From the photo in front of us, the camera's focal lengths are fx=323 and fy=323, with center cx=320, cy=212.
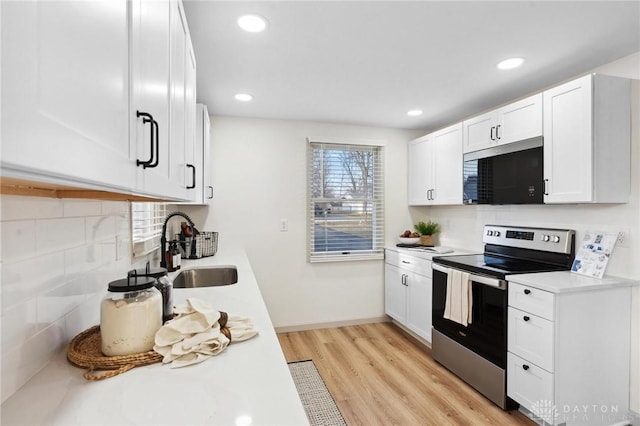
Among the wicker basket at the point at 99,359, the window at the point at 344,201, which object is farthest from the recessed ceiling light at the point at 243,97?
the wicker basket at the point at 99,359

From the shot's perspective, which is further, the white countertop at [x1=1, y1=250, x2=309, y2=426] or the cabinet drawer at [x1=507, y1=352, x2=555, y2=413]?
the cabinet drawer at [x1=507, y1=352, x2=555, y2=413]

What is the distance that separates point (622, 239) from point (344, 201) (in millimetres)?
2400

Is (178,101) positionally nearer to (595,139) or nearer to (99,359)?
(99,359)

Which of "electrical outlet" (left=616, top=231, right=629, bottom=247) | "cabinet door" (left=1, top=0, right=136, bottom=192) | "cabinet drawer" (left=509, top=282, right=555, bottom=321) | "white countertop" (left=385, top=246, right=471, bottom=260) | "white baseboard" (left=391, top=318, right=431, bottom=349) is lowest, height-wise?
"white baseboard" (left=391, top=318, right=431, bottom=349)

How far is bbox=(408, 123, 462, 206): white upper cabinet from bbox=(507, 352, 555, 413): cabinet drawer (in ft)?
4.92

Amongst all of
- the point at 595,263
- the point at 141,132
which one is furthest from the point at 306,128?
the point at 141,132

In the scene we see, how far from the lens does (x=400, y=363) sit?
2863 mm

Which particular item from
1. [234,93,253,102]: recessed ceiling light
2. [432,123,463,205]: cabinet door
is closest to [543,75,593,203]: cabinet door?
[432,123,463,205]: cabinet door

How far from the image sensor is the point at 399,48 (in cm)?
200

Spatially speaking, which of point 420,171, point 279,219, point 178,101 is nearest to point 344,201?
point 279,219

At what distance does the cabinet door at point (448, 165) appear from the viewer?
3143 millimetres

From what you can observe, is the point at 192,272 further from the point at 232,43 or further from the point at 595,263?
the point at 595,263

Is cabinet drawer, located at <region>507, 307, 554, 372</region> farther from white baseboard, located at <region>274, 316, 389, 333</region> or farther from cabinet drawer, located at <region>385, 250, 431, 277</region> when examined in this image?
white baseboard, located at <region>274, 316, 389, 333</region>

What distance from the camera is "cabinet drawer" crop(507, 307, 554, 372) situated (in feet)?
6.22
